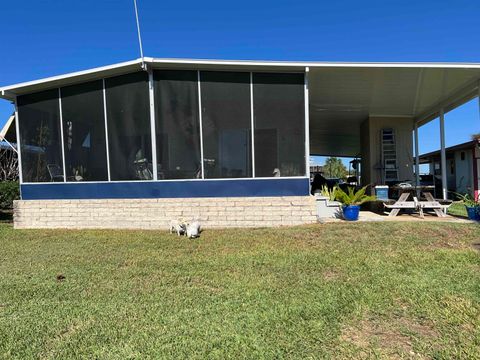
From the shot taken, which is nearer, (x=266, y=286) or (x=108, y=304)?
(x=108, y=304)

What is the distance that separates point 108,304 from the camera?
3445 mm

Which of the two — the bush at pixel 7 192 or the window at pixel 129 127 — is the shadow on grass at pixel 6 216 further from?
the window at pixel 129 127

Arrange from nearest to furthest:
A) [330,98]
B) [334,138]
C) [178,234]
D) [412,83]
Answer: [178,234], [412,83], [330,98], [334,138]

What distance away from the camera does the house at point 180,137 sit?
7711 millimetres

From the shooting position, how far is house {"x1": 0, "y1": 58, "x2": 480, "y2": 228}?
7711 mm

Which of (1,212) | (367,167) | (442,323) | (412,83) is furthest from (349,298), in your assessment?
(1,212)

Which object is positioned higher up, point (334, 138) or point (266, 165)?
point (334, 138)

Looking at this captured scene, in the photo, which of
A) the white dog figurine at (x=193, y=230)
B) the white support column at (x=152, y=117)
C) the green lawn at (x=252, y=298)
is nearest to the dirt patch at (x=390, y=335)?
the green lawn at (x=252, y=298)

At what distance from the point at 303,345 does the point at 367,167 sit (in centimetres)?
1137

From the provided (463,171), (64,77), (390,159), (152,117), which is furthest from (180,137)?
(463,171)

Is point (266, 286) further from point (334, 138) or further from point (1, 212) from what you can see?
point (334, 138)

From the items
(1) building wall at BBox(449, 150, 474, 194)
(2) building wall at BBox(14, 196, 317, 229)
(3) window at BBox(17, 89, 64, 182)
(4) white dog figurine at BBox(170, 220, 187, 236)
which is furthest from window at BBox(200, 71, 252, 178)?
(1) building wall at BBox(449, 150, 474, 194)

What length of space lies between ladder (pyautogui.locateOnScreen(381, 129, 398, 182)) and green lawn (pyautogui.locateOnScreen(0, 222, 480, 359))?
6.34m

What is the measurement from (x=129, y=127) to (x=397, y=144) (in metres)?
9.33
